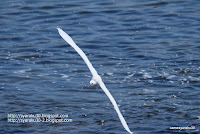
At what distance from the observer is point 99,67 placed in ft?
44.7

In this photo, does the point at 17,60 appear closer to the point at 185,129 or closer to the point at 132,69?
the point at 132,69

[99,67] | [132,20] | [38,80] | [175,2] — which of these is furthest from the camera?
[175,2]

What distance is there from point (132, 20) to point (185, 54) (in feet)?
12.9

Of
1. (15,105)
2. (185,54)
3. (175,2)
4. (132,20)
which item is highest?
(175,2)

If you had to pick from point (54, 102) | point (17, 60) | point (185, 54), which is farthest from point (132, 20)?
point (54, 102)

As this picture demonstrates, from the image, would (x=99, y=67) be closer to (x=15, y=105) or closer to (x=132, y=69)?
(x=132, y=69)

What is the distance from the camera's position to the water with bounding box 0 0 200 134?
1050 cm

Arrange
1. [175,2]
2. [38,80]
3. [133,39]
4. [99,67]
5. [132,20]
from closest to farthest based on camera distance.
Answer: [38,80] < [99,67] < [133,39] < [132,20] < [175,2]

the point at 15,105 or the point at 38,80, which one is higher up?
the point at 38,80

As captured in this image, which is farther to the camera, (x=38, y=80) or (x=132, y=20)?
(x=132, y=20)

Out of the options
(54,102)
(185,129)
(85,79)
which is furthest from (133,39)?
(185,129)

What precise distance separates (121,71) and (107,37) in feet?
9.89

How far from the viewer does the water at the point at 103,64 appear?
10500 millimetres

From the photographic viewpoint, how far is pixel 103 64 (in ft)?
45.3
